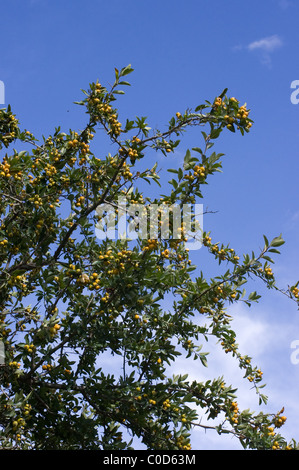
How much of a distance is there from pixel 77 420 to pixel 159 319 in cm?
138

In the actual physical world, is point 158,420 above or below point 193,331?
below

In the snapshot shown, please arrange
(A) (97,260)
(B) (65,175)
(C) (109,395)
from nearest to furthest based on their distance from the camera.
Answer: (C) (109,395), (A) (97,260), (B) (65,175)

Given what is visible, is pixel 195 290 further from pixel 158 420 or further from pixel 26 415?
pixel 26 415

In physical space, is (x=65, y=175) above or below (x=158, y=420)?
above

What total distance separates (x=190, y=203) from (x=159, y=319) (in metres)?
1.35

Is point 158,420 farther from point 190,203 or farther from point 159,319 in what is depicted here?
point 190,203

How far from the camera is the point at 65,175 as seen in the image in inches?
268

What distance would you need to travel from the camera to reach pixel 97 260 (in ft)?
20.9

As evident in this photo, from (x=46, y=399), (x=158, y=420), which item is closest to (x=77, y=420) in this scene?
(x=46, y=399)

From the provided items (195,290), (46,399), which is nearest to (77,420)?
(46,399)

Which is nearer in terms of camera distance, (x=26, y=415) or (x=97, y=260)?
(x=26, y=415)
